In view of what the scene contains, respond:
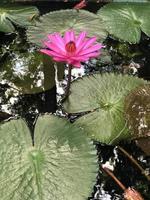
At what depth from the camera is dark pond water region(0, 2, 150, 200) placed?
4.97ft

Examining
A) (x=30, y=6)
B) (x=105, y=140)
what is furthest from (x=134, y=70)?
(x=30, y=6)

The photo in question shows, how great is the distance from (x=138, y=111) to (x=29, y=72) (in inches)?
19.9

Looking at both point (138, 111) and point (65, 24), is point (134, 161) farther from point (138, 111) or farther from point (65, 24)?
point (65, 24)

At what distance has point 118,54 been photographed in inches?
78.7

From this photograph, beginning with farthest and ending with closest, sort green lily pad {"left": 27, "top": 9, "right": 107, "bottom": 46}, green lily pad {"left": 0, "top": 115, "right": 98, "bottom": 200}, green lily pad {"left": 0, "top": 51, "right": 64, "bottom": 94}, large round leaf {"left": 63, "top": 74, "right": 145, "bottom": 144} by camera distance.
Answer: green lily pad {"left": 27, "top": 9, "right": 107, "bottom": 46}, green lily pad {"left": 0, "top": 51, "right": 64, "bottom": 94}, large round leaf {"left": 63, "top": 74, "right": 145, "bottom": 144}, green lily pad {"left": 0, "top": 115, "right": 98, "bottom": 200}

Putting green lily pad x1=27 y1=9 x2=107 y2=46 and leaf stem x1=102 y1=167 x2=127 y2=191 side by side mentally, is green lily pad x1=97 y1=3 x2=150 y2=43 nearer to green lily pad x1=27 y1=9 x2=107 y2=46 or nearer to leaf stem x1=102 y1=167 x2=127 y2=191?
green lily pad x1=27 y1=9 x2=107 y2=46

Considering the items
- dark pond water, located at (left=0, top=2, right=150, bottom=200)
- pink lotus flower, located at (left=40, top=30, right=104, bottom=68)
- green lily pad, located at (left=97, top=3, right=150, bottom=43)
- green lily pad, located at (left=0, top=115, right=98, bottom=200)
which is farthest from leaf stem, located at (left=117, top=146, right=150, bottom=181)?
green lily pad, located at (left=97, top=3, right=150, bottom=43)

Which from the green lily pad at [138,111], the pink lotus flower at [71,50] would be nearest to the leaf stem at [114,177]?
the green lily pad at [138,111]

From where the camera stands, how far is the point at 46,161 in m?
1.43

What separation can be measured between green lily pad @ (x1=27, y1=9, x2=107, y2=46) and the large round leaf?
0.29 m

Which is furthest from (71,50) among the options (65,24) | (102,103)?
(65,24)

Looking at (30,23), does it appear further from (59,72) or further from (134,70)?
(134,70)

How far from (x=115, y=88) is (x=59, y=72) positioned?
0.90 ft

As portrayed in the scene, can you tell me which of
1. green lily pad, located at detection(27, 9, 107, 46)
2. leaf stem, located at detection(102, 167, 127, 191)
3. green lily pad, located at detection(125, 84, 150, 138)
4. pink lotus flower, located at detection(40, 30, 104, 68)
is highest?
green lily pad, located at detection(27, 9, 107, 46)
